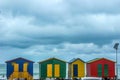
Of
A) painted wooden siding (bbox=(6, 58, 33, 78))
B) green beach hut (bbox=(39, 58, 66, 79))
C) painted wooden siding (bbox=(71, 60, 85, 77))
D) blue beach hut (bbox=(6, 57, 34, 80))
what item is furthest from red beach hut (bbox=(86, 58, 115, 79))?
painted wooden siding (bbox=(6, 58, 33, 78))

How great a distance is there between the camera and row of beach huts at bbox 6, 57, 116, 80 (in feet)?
181

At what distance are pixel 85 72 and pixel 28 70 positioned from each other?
7.95m

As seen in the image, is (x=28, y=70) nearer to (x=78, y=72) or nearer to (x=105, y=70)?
(x=78, y=72)

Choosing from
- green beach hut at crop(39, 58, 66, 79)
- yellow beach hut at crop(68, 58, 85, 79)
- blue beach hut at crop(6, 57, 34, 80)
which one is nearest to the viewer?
blue beach hut at crop(6, 57, 34, 80)

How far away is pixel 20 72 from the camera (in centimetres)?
5488

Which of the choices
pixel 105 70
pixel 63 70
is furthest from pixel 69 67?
pixel 105 70

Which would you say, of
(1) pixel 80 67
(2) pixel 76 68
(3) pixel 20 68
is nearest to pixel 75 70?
(2) pixel 76 68

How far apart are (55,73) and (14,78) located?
5674 millimetres

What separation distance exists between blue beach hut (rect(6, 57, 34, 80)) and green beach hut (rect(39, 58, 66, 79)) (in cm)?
166

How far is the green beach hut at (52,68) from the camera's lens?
5569 centimetres

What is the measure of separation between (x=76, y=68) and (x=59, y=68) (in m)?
2.34

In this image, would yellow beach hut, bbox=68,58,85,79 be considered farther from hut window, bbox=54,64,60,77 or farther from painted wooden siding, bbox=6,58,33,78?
painted wooden siding, bbox=6,58,33,78

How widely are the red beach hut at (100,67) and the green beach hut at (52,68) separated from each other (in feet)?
12.2

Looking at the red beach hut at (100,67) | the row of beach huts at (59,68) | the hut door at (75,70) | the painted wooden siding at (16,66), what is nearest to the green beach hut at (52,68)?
the row of beach huts at (59,68)
